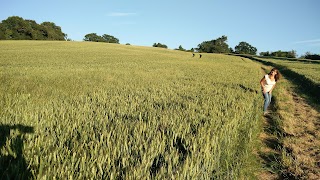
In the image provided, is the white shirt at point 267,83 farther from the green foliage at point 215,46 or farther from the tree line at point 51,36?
the green foliage at point 215,46

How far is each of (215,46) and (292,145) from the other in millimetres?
122760

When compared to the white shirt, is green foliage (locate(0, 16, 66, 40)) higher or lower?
higher

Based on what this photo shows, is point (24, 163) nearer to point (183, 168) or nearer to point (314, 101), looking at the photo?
point (183, 168)

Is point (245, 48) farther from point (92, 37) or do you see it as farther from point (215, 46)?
point (92, 37)

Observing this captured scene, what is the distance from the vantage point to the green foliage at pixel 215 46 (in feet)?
407

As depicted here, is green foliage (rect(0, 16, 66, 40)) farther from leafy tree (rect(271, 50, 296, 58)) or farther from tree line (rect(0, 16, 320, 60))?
leafy tree (rect(271, 50, 296, 58))

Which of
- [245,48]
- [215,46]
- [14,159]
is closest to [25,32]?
[215,46]

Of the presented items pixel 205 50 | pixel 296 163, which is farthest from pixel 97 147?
pixel 205 50

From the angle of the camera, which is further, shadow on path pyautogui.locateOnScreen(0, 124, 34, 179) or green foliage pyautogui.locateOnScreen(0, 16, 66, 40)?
green foliage pyautogui.locateOnScreen(0, 16, 66, 40)

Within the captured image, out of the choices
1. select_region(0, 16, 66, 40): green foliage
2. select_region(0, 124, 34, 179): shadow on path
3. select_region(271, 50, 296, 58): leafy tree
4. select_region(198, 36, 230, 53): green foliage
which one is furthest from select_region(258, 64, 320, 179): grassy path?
select_region(198, 36, 230, 53): green foliage

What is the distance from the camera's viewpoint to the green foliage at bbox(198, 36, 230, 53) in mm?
124175

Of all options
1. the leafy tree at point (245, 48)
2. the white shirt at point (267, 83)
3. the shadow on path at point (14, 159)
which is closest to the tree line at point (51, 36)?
the leafy tree at point (245, 48)

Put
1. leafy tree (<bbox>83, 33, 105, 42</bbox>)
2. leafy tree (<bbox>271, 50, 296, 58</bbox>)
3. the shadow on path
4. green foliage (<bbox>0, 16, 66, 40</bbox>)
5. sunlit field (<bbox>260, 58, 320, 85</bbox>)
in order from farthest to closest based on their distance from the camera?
leafy tree (<bbox>83, 33, 105, 42</bbox>) < leafy tree (<bbox>271, 50, 296, 58</bbox>) < green foliage (<bbox>0, 16, 66, 40</bbox>) < sunlit field (<bbox>260, 58, 320, 85</bbox>) < the shadow on path

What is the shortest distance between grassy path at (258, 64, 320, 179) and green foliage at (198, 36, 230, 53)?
117m
